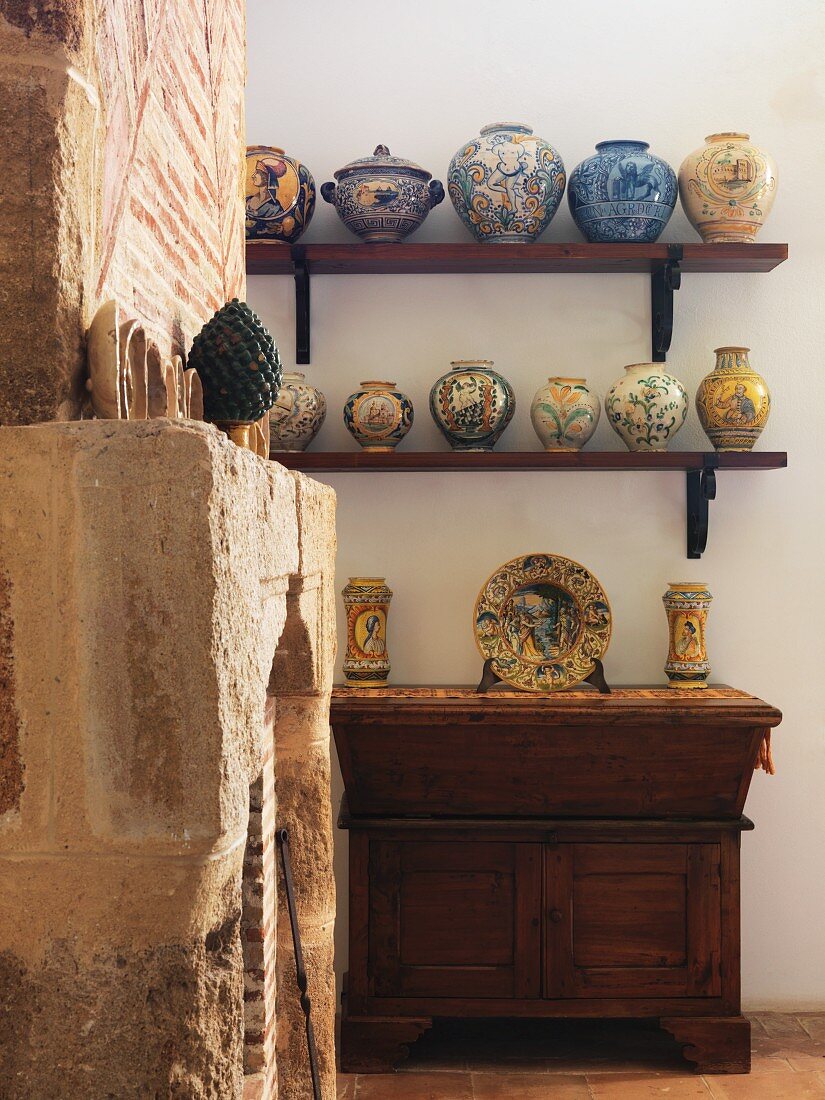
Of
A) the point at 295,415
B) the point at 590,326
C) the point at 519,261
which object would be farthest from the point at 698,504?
the point at 295,415

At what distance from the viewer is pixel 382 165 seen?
3.06 meters

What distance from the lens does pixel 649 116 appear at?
331 cm

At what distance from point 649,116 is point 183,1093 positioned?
310cm

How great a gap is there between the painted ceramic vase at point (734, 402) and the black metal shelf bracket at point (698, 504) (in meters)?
0.10

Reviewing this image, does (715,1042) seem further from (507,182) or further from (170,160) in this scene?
(170,160)

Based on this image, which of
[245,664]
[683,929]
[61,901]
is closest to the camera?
[61,901]

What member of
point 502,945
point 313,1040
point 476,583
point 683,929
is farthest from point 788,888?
point 313,1040

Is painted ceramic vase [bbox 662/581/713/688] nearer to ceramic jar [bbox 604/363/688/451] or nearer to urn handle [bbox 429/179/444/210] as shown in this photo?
ceramic jar [bbox 604/363/688/451]

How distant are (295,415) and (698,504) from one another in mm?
1204

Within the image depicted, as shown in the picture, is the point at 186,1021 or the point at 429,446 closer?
the point at 186,1021

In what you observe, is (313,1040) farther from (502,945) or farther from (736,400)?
(736,400)

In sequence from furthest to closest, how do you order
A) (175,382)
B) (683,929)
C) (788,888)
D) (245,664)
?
1. (788,888)
2. (683,929)
3. (175,382)
4. (245,664)

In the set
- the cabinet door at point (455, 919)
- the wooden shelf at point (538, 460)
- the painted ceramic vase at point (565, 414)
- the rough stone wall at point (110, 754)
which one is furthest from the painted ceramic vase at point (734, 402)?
the rough stone wall at point (110, 754)

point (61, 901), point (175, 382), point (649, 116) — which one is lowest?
point (61, 901)
